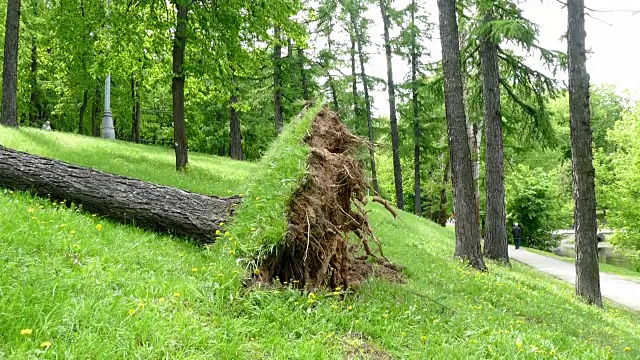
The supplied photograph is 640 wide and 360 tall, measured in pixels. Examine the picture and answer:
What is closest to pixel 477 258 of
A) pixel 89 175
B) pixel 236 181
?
pixel 236 181

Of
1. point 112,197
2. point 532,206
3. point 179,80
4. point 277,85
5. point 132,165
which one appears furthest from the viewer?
point 532,206

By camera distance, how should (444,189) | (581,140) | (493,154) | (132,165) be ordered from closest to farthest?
(581,140) → (132,165) → (493,154) → (444,189)

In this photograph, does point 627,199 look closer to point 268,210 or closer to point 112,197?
point 268,210

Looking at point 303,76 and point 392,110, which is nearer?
point 303,76

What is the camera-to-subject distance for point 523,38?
10.2 metres

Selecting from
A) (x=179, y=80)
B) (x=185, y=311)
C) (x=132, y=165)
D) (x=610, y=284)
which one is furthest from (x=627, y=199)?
(x=185, y=311)

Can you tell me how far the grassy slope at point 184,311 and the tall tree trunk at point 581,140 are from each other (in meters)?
3.73

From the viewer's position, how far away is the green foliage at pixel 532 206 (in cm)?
3425

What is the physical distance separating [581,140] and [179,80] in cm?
1019

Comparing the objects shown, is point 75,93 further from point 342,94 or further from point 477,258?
point 477,258

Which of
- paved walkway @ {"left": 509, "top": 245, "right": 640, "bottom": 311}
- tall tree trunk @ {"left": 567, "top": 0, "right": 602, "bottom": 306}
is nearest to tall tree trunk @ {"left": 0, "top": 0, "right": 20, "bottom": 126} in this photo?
tall tree trunk @ {"left": 567, "top": 0, "right": 602, "bottom": 306}

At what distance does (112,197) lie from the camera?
6.07 meters

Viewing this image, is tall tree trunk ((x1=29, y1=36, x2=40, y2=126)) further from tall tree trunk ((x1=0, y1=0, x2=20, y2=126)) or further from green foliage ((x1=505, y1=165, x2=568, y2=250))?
green foliage ((x1=505, y1=165, x2=568, y2=250))

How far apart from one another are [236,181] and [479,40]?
7.83 m
